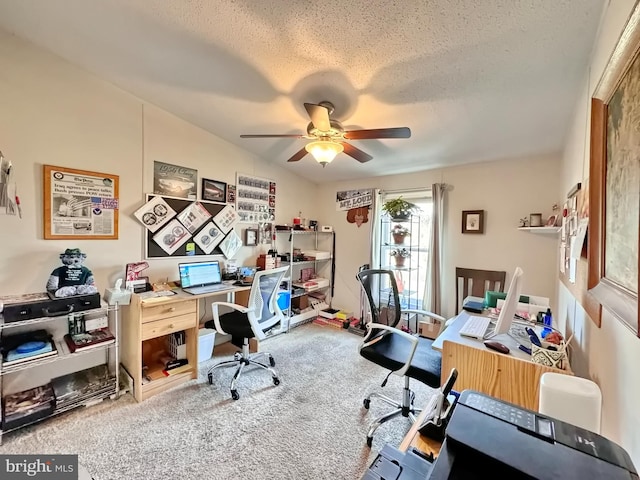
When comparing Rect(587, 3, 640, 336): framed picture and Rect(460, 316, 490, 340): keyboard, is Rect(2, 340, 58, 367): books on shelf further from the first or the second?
Rect(587, 3, 640, 336): framed picture

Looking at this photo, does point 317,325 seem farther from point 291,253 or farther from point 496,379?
point 496,379

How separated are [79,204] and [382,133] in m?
2.43

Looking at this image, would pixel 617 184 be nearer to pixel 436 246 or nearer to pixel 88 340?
pixel 436 246

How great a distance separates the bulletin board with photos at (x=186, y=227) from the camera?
2613 millimetres

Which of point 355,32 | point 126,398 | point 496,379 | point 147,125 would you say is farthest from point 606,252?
point 147,125

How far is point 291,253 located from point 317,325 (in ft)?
3.71

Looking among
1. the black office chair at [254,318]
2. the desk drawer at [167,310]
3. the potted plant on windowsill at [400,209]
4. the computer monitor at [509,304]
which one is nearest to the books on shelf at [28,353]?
the desk drawer at [167,310]

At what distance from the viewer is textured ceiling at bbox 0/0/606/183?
1.32 m

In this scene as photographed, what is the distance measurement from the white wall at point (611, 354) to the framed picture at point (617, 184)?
93 mm

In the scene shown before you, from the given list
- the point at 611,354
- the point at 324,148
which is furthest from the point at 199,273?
the point at 611,354

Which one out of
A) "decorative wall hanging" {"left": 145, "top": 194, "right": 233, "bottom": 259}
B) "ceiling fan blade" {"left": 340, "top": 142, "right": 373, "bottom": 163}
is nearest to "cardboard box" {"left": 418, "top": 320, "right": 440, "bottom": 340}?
"ceiling fan blade" {"left": 340, "top": 142, "right": 373, "bottom": 163}

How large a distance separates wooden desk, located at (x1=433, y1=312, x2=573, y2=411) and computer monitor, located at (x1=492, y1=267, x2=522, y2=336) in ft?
0.24

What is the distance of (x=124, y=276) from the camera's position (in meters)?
2.44

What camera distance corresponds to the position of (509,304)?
4.55ft
